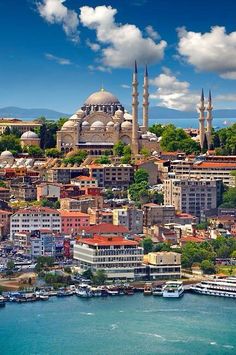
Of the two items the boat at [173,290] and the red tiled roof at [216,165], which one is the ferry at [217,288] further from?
the red tiled roof at [216,165]

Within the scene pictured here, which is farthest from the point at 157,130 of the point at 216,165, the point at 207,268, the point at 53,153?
the point at 207,268

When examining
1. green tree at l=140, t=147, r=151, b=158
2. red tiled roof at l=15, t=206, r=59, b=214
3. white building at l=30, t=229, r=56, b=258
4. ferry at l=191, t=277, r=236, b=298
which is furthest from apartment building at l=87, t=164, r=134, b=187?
ferry at l=191, t=277, r=236, b=298

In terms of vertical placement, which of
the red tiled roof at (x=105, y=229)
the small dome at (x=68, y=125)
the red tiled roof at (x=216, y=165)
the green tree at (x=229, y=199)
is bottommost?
the red tiled roof at (x=105, y=229)

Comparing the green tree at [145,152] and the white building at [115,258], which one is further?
the green tree at [145,152]

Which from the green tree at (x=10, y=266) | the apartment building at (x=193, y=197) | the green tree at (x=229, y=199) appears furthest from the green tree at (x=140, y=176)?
the green tree at (x=10, y=266)

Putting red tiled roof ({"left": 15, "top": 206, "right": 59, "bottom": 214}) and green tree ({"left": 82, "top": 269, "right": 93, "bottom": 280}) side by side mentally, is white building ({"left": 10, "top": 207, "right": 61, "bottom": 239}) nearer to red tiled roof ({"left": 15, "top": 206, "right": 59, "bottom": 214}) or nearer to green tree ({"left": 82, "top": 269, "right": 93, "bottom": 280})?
red tiled roof ({"left": 15, "top": 206, "right": 59, "bottom": 214})

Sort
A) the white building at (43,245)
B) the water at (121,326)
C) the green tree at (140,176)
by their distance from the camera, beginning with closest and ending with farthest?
the water at (121,326), the white building at (43,245), the green tree at (140,176)

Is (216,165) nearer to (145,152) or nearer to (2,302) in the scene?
(145,152)
